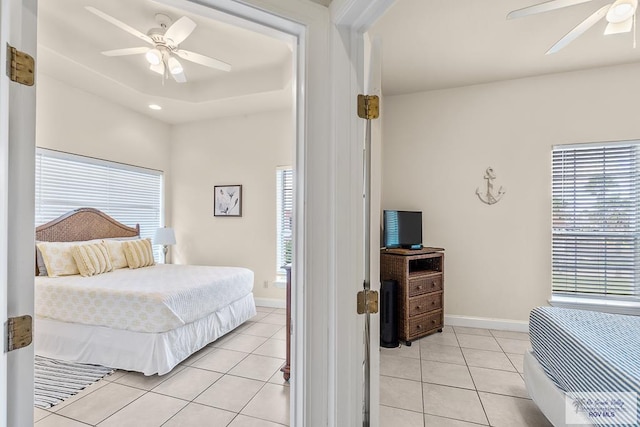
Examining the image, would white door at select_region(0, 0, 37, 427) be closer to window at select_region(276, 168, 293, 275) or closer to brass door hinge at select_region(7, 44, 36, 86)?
brass door hinge at select_region(7, 44, 36, 86)

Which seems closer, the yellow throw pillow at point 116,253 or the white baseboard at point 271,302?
the yellow throw pillow at point 116,253

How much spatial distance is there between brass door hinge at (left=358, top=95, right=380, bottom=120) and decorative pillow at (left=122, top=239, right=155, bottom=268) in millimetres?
3721

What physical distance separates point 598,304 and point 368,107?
11.9 feet

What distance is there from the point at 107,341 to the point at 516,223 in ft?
13.9

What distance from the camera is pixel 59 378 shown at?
2359 millimetres

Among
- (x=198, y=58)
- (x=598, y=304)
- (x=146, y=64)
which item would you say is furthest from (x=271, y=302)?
(x=598, y=304)

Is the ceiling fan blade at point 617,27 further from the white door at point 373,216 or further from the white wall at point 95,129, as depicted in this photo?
the white wall at point 95,129

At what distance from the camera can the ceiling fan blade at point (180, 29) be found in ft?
7.46

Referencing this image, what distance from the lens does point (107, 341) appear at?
2475 mm

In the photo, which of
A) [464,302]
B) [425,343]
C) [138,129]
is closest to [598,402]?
[425,343]

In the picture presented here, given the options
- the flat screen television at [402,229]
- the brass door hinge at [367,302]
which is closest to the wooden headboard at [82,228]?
the flat screen television at [402,229]

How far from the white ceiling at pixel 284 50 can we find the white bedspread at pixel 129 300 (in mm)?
2167

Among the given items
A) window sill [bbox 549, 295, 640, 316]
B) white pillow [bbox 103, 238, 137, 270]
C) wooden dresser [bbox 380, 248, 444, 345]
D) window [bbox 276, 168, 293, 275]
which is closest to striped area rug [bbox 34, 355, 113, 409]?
white pillow [bbox 103, 238, 137, 270]

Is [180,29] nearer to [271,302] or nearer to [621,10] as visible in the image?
[621,10]
